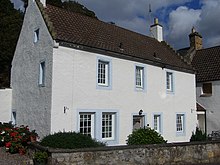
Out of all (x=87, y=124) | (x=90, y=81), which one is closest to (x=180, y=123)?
(x=87, y=124)

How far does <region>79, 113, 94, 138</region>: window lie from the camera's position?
15825mm

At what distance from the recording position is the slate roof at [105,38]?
16.5 meters

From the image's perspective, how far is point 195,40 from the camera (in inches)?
1265

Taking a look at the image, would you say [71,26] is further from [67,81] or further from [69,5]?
[69,5]

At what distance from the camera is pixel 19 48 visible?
19688mm

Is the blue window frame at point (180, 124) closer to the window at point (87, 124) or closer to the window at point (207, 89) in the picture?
the window at point (207, 89)

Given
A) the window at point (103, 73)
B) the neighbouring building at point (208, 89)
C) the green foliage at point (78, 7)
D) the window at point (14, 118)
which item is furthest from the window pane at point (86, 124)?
the green foliage at point (78, 7)

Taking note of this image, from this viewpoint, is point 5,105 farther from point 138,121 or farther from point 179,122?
point 179,122

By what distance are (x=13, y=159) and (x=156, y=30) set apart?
1901 cm

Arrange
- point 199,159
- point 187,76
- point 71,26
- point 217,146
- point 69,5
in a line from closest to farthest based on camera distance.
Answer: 1. point 199,159
2. point 217,146
3. point 71,26
4. point 187,76
5. point 69,5

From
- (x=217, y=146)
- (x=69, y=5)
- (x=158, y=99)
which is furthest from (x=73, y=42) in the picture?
(x=69, y=5)

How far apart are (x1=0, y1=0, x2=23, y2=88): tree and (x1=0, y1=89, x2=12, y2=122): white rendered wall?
30.8ft

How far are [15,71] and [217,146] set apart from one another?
1426cm

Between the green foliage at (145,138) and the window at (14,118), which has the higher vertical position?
the window at (14,118)
